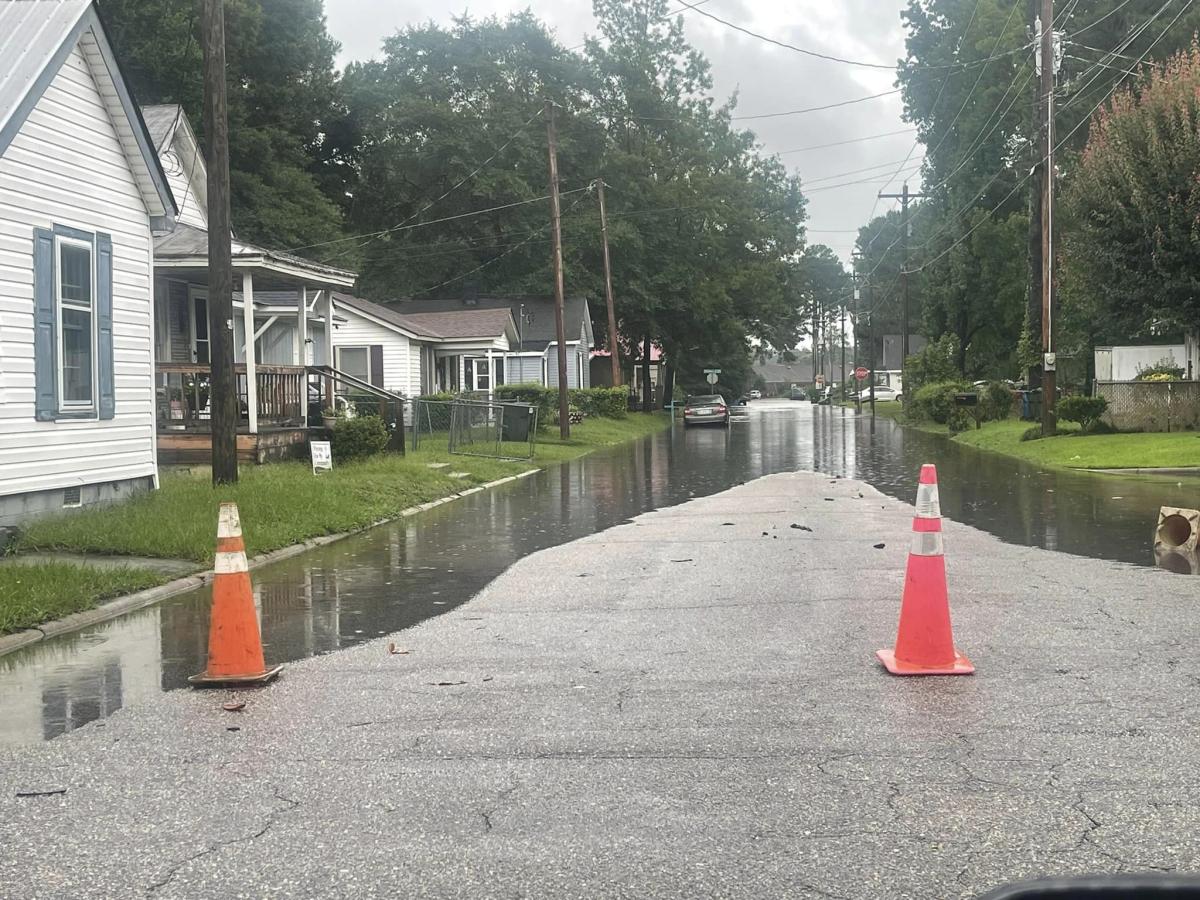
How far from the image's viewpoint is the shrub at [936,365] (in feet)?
199

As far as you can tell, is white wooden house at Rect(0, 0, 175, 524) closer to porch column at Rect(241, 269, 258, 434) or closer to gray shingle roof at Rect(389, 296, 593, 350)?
porch column at Rect(241, 269, 258, 434)

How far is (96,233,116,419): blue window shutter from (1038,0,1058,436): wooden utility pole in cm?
2330

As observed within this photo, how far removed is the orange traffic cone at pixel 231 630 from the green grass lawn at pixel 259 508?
5017 millimetres

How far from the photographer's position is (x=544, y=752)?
5738mm

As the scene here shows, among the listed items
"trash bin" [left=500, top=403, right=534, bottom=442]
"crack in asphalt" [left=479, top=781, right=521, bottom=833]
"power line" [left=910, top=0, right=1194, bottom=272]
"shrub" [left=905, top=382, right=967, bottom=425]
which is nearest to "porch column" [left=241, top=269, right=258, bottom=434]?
"trash bin" [left=500, top=403, right=534, bottom=442]

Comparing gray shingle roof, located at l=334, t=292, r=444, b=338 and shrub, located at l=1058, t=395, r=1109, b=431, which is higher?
gray shingle roof, located at l=334, t=292, r=444, b=338

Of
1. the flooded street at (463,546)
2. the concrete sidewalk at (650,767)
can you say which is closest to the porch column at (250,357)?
the flooded street at (463,546)

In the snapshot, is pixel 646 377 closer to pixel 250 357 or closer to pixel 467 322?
pixel 467 322

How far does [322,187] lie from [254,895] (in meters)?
61.6

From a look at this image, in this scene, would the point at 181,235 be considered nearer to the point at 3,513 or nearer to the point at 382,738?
the point at 3,513

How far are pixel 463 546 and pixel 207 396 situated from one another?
36.1 ft

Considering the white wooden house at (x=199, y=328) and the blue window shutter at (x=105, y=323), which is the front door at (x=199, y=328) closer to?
the white wooden house at (x=199, y=328)

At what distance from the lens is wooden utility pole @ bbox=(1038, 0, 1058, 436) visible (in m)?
30.5

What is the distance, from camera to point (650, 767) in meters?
5.46
